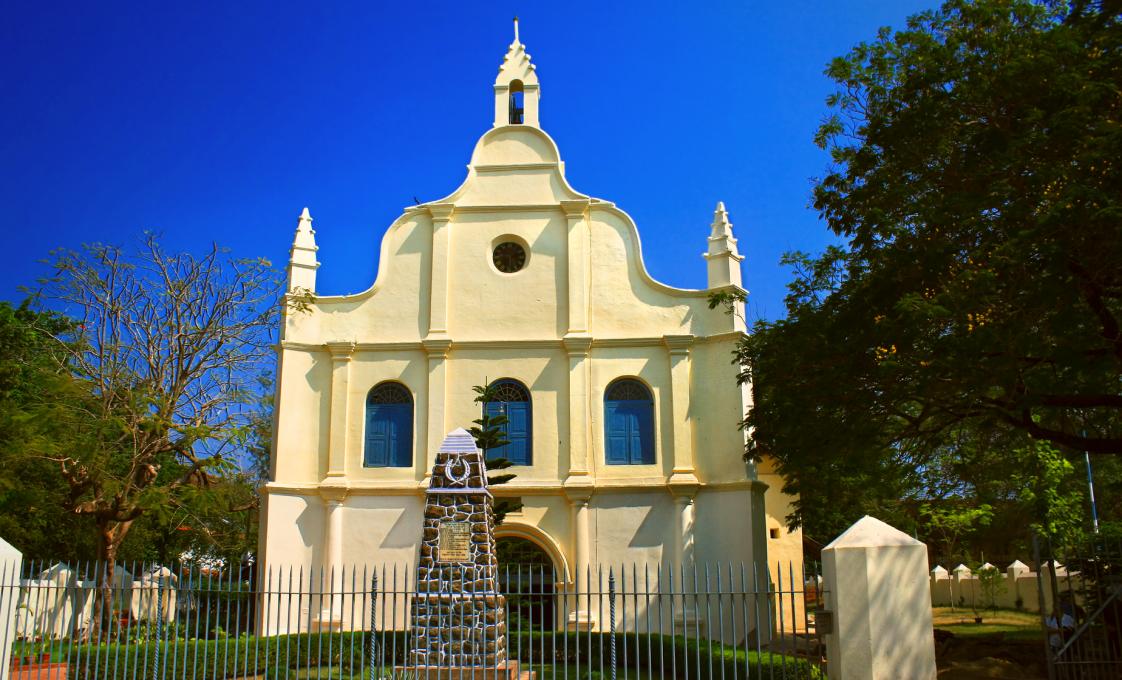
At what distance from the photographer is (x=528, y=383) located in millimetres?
21000

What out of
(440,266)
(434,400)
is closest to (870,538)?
(434,400)

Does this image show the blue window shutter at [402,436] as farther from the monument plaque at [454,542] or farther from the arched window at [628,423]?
the monument plaque at [454,542]

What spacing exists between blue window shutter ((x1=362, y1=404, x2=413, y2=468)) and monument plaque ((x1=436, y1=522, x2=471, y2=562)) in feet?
30.7

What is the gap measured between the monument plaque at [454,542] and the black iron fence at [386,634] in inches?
9.1

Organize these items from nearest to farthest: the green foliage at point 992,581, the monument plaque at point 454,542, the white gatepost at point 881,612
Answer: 1. the white gatepost at point 881,612
2. the monument plaque at point 454,542
3. the green foliage at point 992,581

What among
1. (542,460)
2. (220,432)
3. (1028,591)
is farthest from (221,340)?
(1028,591)

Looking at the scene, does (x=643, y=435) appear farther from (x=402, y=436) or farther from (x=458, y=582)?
(x=458, y=582)

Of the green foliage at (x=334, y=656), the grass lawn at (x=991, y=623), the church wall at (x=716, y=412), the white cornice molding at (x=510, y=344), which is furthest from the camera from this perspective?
the grass lawn at (x=991, y=623)

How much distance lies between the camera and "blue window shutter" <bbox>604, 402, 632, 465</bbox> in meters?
20.7

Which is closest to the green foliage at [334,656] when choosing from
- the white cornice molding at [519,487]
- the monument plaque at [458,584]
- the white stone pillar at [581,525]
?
the monument plaque at [458,584]

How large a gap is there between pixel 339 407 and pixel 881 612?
1429 centimetres

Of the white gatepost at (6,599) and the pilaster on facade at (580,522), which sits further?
the pilaster on facade at (580,522)

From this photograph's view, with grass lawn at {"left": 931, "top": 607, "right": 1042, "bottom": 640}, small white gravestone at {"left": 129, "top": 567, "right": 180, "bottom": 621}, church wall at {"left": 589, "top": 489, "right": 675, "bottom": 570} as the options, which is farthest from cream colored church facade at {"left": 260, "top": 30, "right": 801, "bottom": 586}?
grass lawn at {"left": 931, "top": 607, "right": 1042, "bottom": 640}

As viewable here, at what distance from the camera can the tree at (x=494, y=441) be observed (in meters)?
19.2
